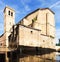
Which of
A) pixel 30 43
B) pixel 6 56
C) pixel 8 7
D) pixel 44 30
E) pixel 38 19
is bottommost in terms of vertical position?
pixel 6 56

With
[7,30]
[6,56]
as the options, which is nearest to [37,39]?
[6,56]

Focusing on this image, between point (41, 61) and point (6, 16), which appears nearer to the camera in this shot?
point (41, 61)

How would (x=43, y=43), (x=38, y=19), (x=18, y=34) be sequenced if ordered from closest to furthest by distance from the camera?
(x=18, y=34)
(x=43, y=43)
(x=38, y=19)

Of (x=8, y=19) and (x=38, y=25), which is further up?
(x=8, y=19)

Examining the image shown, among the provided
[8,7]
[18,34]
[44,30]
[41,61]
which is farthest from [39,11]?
[41,61]

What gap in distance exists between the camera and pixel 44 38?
36094mm

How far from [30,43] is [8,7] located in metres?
17.5

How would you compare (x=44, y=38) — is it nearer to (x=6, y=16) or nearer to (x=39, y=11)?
(x=39, y=11)

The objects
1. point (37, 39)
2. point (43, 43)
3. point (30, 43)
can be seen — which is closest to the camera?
point (30, 43)

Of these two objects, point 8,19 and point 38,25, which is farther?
point 8,19

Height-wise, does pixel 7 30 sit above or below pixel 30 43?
above

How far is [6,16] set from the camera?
1682 inches

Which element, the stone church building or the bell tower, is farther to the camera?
the bell tower

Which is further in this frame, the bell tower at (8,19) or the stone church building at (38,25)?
the bell tower at (8,19)
